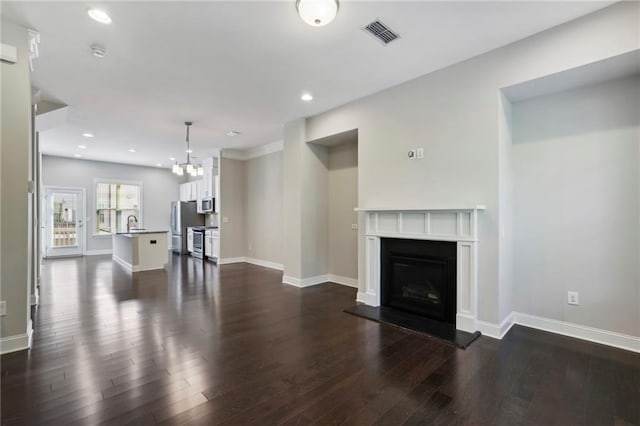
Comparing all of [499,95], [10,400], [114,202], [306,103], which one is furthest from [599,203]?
[114,202]

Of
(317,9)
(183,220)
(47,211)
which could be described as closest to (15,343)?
(317,9)

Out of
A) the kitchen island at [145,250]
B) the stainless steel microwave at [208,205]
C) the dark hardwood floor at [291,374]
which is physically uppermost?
the stainless steel microwave at [208,205]

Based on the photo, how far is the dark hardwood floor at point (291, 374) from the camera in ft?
6.11

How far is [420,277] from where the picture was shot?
12.0 feet

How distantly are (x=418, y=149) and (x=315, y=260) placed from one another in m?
2.76

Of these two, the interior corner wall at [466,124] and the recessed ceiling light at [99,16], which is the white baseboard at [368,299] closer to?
the interior corner wall at [466,124]

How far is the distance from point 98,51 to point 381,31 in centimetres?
287

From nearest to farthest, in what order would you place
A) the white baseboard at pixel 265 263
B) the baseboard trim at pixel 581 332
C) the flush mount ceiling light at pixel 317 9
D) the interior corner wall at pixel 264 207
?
the flush mount ceiling light at pixel 317 9 → the baseboard trim at pixel 581 332 → the white baseboard at pixel 265 263 → the interior corner wall at pixel 264 207

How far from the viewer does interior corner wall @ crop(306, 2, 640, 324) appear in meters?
2.56

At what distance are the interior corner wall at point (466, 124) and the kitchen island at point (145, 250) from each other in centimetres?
517

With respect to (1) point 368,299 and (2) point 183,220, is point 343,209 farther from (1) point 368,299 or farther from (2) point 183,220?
(2) point 183,220

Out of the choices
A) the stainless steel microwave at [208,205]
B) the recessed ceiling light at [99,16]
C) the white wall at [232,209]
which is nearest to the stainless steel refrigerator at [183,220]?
the stainless steel microwave at [208,205]

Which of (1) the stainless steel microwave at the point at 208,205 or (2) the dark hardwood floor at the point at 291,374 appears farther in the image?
(1) the stainless steel microwave at the point at 208,205

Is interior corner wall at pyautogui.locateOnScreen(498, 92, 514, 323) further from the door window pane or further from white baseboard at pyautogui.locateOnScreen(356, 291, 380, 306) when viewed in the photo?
the door window pane
